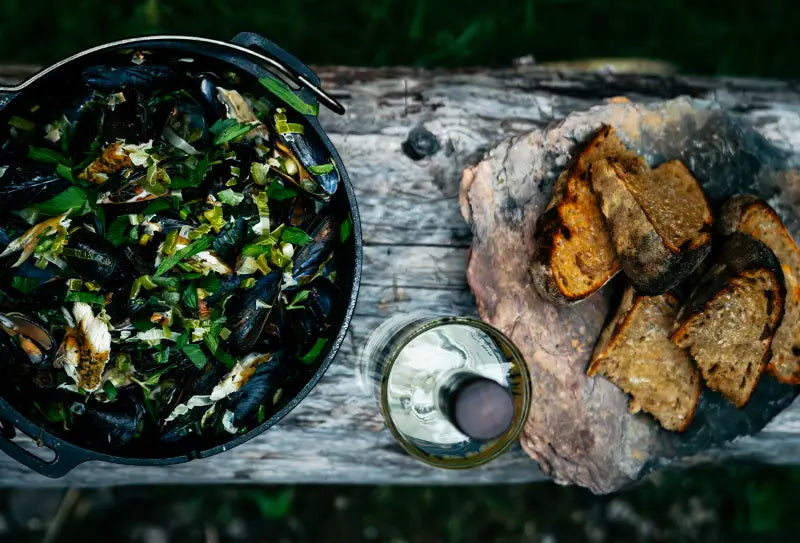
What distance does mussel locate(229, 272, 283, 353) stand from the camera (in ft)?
5.59

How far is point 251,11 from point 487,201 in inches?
58.5

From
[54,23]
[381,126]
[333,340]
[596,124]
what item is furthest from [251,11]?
[333,340]

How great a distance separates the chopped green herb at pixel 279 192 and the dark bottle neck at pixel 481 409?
2.18 ft

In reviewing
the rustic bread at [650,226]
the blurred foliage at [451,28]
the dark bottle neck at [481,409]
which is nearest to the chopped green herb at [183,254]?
the dark bottle neck at [481,409]

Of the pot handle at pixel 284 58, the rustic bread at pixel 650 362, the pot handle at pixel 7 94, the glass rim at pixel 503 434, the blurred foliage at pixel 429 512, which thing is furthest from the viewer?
the blurred foliage at pixel 429 512

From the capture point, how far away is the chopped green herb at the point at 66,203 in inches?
65.1

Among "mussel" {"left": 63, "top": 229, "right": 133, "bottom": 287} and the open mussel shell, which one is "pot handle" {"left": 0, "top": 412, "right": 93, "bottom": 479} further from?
the open mussel shell

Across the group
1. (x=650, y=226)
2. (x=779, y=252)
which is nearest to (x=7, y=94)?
(x=650, y=226)

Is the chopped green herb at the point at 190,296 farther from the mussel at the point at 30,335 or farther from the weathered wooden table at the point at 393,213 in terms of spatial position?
the weathered wooden table at the point at 393,213

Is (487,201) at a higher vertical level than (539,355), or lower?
higher

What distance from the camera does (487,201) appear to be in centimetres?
193

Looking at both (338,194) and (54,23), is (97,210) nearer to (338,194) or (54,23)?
(338,194)

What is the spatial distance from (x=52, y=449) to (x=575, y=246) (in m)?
1.35

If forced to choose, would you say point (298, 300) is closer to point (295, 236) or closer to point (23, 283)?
point (295, 236)
